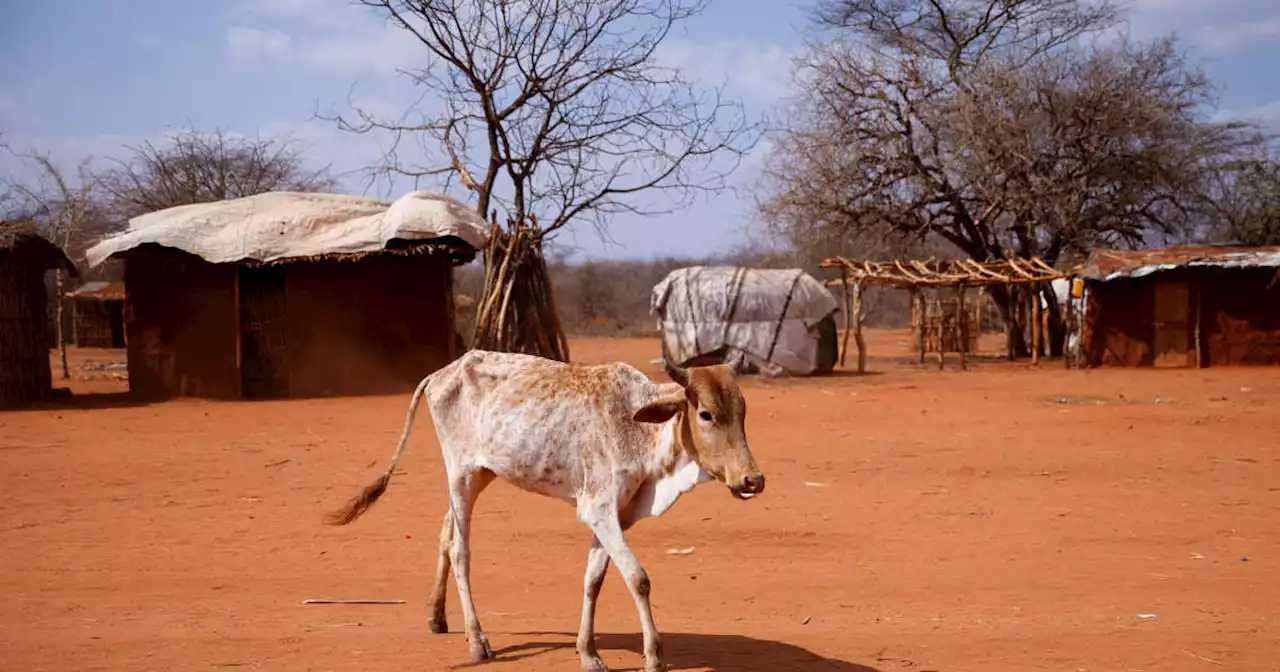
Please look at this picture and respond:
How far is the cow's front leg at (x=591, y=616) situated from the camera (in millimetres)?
5156

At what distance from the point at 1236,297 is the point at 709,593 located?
19436mm

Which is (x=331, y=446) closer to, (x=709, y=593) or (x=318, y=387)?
(x=318, y=387)

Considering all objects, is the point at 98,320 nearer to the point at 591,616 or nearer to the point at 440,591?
the point at 440,591

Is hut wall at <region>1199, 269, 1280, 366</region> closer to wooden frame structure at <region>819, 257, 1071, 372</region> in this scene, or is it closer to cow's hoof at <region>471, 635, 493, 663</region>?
wooden frame structure at <region>819, 257, 1071, 372</region>

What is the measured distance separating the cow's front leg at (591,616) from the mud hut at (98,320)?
101ft

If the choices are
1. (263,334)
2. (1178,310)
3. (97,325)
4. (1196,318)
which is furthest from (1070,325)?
(97,325)

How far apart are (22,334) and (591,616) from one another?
15.7m

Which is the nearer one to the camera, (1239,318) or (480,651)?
(480,651)

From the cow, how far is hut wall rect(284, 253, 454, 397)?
41.9ft

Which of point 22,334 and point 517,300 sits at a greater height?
point 517,300

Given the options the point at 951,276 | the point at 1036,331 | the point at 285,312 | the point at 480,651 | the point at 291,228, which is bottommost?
the point at 480,651

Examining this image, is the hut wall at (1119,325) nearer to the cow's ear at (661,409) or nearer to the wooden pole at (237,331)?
the wooden pole at (237,331)

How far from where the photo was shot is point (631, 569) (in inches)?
195

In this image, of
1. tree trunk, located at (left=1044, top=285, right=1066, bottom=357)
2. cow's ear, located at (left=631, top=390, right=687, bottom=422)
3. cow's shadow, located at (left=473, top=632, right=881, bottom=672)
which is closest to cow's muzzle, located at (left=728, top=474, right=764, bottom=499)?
cow's ear, located at (left=631, top=390, right=687, bottom=422)
